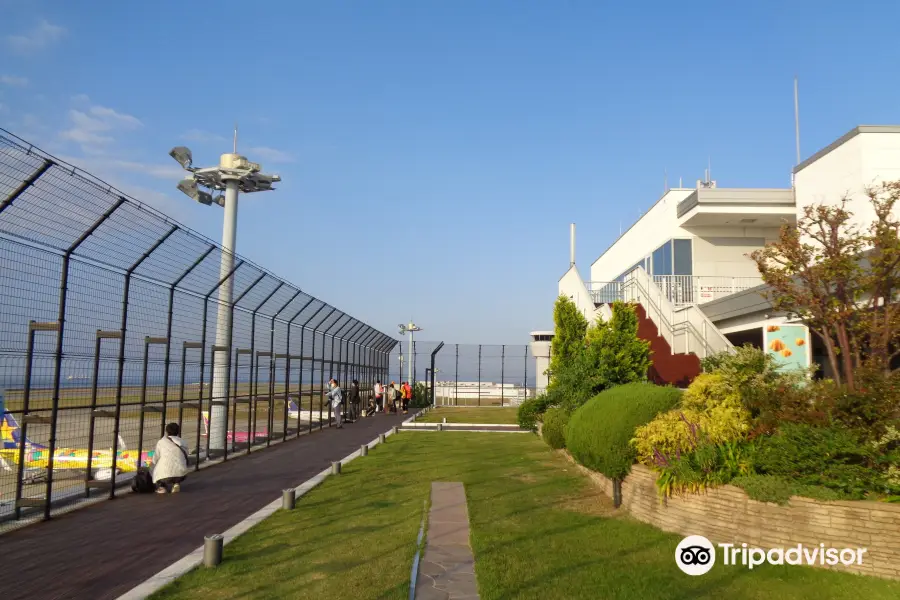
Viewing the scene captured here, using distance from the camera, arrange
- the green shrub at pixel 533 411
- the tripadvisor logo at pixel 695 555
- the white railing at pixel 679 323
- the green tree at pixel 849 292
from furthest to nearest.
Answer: the green shrub at pixel 533 411
the white railing at pixel 679 323
the green tree at pixel 849 292
the tripadvisor logo at pixel 695 555

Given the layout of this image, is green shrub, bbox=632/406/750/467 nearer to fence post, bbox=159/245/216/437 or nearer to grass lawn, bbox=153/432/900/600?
grass lawn, bbox=153/432/900/600

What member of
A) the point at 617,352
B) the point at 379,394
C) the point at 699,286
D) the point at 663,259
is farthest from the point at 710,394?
the point at 379,394

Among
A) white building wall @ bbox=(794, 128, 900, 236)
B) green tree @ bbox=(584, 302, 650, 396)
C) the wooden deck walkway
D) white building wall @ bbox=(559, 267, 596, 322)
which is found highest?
Answer: white building wall @ bbox=(794, 128, 900, 236)

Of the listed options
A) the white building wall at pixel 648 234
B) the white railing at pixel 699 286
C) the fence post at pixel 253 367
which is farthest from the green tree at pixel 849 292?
the white building wall at pixel 648 234

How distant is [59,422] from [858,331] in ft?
37.0

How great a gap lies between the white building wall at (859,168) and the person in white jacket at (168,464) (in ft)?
47.8

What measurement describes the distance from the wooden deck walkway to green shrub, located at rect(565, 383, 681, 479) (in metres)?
4.86

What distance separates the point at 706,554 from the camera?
6.70 m

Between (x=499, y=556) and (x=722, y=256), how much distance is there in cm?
1913

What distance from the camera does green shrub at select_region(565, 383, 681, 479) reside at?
29.3 feet

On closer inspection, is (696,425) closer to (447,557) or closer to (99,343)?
(447,557)

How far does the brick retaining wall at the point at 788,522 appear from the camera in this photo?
598 cm

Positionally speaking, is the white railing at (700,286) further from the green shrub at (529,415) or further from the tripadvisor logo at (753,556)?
the tripadvisor logo at (753,556)

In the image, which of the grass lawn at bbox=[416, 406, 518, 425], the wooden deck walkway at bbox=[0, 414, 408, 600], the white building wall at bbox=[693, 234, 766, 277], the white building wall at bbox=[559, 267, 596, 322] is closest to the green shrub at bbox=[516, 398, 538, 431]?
the white building wall at bbox=[559, 267, 596, 322]
